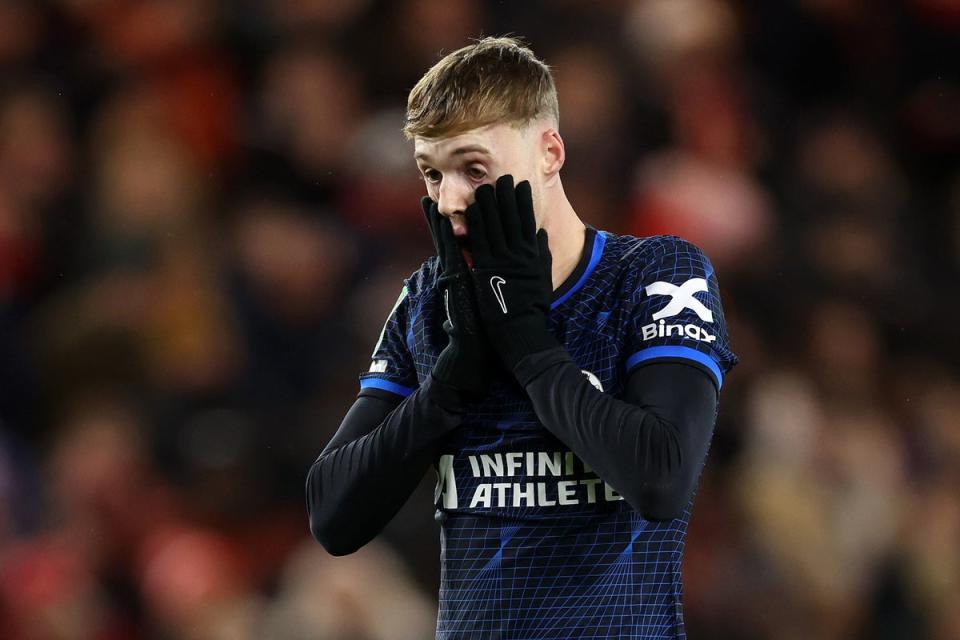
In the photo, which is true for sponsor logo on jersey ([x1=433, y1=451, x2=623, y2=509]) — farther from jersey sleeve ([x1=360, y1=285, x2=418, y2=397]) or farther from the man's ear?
the man's ear

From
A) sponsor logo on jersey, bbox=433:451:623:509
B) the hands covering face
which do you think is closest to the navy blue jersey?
sponsor logo on jersey, bbox=433:451:623:509

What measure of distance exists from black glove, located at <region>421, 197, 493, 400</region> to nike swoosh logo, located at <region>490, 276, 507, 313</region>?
0.15 ft

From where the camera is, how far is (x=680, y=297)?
68.4 inches

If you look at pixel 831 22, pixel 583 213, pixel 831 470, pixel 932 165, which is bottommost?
pixel 831 470

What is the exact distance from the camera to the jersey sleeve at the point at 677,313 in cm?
167

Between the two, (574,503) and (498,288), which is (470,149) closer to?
(498,288)

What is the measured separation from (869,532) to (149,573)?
244 cm

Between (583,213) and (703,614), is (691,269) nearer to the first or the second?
(703,614)

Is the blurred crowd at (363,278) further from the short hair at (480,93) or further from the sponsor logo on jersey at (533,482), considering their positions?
the short hair at (480,93)

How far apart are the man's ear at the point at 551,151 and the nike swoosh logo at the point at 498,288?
233 mm

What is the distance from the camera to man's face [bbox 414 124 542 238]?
5.50ft

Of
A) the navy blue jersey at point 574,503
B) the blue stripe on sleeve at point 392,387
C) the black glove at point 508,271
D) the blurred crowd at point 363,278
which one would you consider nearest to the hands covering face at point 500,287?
the black glove at point 508,271

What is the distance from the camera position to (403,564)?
A: 397 cm

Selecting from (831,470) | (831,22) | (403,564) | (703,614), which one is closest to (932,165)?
(831,22)
